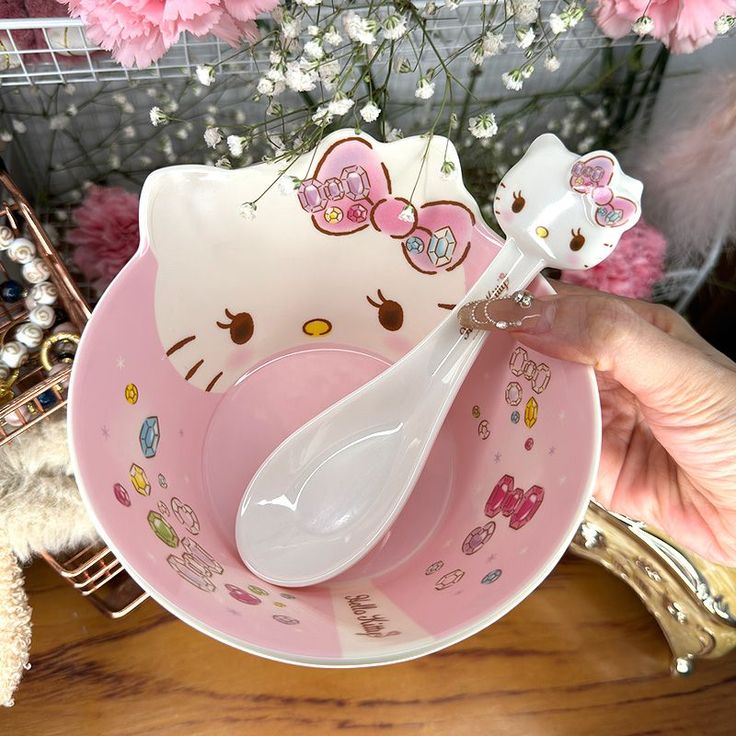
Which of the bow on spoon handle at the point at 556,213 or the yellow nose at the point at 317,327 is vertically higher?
the bow on spoon handle at the point at 556,213

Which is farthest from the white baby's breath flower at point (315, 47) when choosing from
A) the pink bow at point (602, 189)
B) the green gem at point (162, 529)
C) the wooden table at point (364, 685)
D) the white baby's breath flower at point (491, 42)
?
the wooden table at point (364, 685)

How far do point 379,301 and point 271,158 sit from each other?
0.57ft

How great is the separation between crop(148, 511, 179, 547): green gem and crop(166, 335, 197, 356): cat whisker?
0.44 ft

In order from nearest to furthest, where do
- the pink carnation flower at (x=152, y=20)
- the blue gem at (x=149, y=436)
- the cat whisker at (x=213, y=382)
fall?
the pink carnation flower at (x=152, y=20) < the blue gem at (x=149, y=436) < the cat whisker at (x=213, y=382)

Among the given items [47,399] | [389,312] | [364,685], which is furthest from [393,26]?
[364,685]

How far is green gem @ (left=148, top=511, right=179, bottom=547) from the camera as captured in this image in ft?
1.52

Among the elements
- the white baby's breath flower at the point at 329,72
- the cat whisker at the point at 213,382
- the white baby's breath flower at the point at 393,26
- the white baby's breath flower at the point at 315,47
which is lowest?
the cat whisker at the point at 213,382

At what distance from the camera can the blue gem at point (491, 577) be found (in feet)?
1.52

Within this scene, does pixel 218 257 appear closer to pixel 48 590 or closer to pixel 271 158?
pixel 271 158

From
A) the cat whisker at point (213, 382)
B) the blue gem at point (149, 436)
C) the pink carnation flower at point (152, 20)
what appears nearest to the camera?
the pink carnation flower at point (152, 20)

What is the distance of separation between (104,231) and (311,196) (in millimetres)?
231

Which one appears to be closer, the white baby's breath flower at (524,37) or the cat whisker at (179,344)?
the white baby's breath flower at (524,37)

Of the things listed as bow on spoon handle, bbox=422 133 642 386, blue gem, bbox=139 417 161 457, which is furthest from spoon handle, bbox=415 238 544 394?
blue gem, bbox=139 417 161 457

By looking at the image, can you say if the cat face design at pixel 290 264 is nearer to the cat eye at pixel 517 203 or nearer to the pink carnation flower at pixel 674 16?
the cat eye at pixel 517 203
